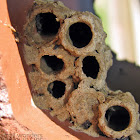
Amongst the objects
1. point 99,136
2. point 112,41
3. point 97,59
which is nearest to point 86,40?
point 97,59

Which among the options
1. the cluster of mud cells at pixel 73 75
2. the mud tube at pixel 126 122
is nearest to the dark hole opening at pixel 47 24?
the cluster of mud cells at pixel 73 75

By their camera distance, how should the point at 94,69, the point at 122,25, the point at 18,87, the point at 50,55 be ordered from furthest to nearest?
the point at 122,25, the point at 94,69, the point at 50,55, the point at 18,87

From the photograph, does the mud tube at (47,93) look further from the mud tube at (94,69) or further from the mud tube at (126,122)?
the mud tube at (126,122)

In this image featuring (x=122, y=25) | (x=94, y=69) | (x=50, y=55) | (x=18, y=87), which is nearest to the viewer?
(x=18, y=87)

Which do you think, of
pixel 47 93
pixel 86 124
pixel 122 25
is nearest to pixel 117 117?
pixel 86 124

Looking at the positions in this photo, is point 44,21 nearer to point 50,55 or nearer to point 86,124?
point 50,55

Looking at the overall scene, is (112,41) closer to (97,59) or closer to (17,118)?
(97,59)
